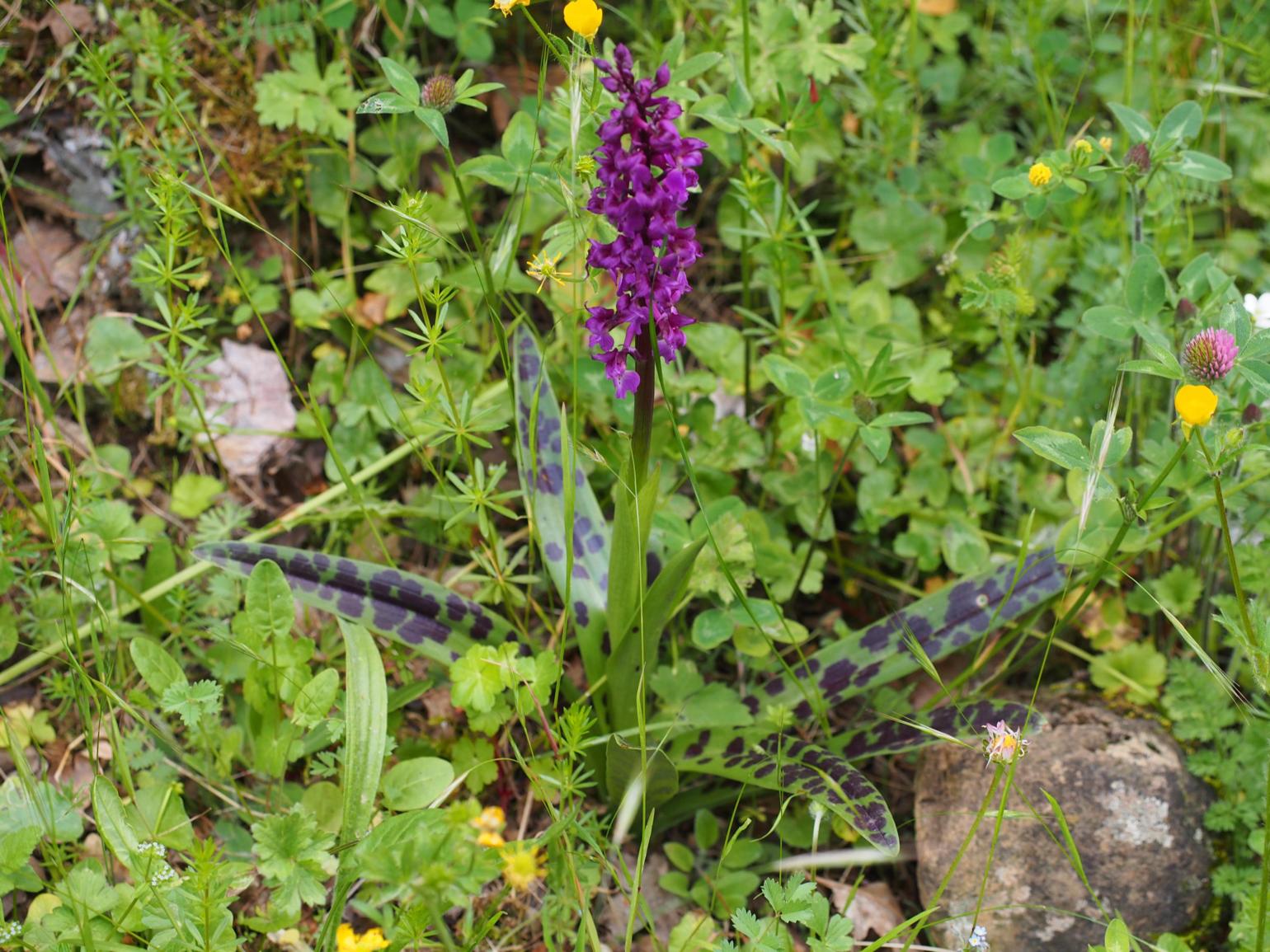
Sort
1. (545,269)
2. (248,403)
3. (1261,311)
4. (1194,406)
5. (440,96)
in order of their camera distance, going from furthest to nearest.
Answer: (248,403) < (1261,311) < (440,96) < (545,269) < (1194,406)

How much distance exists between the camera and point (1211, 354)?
196cm

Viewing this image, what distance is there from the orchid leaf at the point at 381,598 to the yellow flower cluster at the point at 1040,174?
1581 millimetres

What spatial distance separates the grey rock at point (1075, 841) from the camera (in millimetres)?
2232

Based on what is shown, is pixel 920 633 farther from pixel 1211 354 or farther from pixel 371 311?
pixel 371 311

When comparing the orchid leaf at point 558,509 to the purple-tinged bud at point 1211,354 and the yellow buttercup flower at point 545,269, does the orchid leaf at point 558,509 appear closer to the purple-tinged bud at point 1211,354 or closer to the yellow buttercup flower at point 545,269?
the yellow buttercup flower at point 545,269

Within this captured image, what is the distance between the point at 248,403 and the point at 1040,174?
2.25 m

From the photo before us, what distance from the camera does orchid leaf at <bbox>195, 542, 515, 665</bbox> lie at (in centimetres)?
230

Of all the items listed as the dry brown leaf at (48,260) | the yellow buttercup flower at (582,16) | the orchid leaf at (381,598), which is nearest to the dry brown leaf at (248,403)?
the dry brown leaf at (48,260)

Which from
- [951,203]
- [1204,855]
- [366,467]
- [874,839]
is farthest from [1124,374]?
[366,467]

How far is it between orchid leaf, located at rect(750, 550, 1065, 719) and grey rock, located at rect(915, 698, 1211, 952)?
260 mm

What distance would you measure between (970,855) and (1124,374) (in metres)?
1.39

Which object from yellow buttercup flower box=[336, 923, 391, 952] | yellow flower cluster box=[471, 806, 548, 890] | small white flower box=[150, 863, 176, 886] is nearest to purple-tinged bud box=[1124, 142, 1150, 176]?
yellow flower cluster box=[471, 806, 548, 890]

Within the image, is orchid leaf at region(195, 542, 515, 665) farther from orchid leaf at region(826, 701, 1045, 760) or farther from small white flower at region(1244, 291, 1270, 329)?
small white flower at region(1244, 291, 1270, 329)

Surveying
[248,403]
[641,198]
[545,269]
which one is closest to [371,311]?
[248,403]
